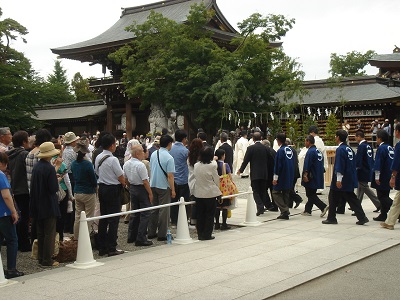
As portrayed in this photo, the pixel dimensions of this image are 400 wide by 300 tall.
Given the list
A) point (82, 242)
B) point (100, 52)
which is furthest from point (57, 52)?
point (82, 242)

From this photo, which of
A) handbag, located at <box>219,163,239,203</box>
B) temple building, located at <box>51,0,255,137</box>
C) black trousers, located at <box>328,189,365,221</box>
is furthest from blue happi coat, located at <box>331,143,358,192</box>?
temple building, located at <box>51,0,255,137</box>

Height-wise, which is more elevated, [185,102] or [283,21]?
[283,21]

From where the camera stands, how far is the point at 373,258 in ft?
24.2

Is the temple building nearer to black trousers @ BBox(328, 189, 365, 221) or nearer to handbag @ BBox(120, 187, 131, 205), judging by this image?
black trousers @ BBox(328, 189, 365, 221)

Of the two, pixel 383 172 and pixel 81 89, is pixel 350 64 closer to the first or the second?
pixel 81 89

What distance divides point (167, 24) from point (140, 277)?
70.9 ft

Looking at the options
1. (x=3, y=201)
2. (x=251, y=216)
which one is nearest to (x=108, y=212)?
(x=3, y=201)

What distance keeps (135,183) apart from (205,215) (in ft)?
4.34

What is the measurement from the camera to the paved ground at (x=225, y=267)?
226 inches

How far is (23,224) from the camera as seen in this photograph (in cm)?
809

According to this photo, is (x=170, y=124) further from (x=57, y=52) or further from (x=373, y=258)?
(x=373, y=258)

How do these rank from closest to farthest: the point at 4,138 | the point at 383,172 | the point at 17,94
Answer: the point at 4,138 → the point at 383,172 → the point at 17,94

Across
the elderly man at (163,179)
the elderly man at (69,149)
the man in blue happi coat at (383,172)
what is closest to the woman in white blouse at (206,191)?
the elderly man at (163,179)

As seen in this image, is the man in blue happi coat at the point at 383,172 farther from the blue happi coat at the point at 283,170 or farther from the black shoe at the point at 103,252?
the black shoe at the point at 103,252
